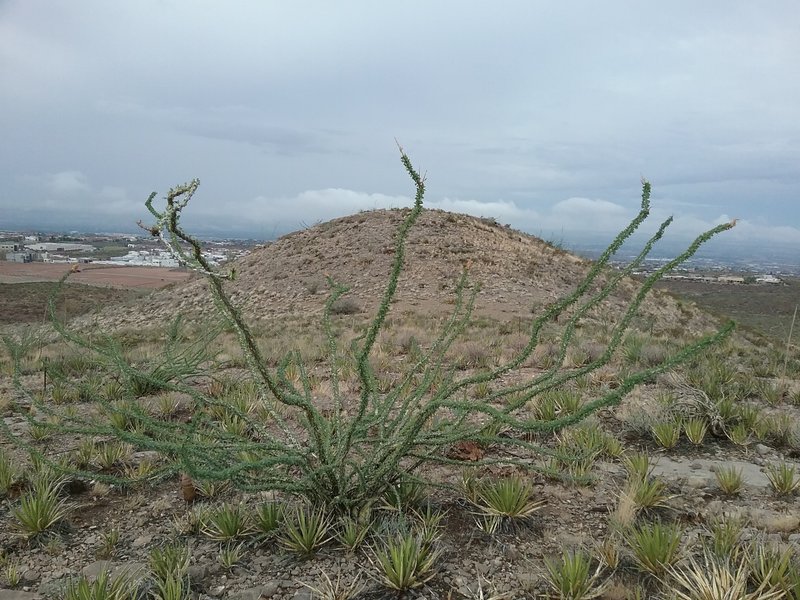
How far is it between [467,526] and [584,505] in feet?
3.06

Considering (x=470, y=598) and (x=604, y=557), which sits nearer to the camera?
(x=470, y=598)

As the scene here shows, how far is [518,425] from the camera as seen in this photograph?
10.6 ft

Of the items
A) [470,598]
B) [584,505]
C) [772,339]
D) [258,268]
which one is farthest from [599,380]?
[258,268]

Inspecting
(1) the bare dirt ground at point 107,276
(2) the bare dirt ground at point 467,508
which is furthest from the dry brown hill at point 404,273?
(1) the bare dirt ground at point 107,276

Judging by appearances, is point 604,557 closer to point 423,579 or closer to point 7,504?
point 423,579

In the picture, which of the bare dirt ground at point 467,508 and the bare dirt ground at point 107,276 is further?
the bare dirt ground at point 107,276

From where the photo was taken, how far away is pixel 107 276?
167 feet

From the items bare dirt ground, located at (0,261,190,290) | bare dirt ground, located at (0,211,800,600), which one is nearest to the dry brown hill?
bare dirt ground, located at (0,211,800,600)

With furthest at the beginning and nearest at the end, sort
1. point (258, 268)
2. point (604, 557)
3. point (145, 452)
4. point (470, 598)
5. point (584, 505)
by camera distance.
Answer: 1. point (258, 268)
2. point (145, 452)
3. point (584, 505)
4. point (604, 557)
5. point (470, 598)

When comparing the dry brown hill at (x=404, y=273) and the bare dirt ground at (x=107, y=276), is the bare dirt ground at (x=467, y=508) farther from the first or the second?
the bare dirt ground at (x=107, y=276)

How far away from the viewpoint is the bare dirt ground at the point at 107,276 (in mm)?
45781

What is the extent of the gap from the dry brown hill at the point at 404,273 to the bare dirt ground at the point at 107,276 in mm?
19563

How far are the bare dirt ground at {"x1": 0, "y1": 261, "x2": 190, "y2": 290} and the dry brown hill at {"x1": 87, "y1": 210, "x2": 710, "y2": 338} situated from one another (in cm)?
1956

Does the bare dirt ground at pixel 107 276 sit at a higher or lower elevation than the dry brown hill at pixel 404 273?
lower
